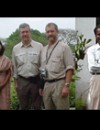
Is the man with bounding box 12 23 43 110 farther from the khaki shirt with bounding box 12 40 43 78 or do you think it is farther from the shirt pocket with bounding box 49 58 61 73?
the shirt pocket with bounding box 49 58 61 73

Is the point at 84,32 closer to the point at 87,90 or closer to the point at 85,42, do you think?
the point at 85,42

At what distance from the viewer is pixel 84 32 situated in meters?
8.56

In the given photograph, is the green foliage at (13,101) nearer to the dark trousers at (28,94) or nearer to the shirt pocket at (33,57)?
the dark trousers at (28,94)

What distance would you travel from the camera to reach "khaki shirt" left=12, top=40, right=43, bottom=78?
801 cm

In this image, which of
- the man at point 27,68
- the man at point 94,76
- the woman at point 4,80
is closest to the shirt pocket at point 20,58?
the man at point 27,68

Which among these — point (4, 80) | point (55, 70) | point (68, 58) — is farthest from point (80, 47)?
point (4, 80)

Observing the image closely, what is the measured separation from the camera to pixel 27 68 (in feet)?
26.3

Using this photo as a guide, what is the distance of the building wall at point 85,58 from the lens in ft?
26.8

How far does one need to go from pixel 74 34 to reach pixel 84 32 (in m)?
0.25

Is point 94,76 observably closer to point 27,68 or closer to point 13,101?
point 27,68

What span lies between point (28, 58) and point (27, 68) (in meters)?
0.13

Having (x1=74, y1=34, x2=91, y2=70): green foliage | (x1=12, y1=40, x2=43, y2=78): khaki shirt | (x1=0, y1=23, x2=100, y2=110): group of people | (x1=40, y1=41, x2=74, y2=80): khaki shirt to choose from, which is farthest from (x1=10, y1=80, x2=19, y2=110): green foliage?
(x1=74, y1=34, x2=91, y2=70): green foliage
